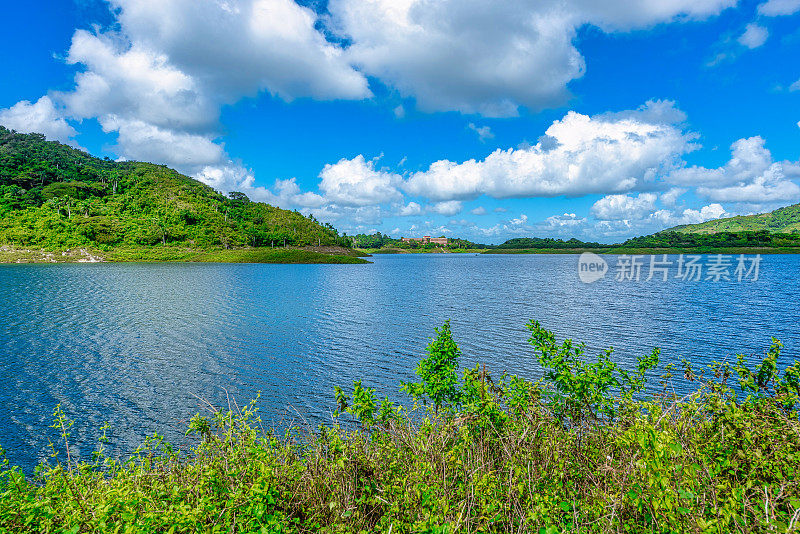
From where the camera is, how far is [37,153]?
647ft

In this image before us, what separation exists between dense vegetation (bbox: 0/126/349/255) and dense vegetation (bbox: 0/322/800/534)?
153032 millimetres

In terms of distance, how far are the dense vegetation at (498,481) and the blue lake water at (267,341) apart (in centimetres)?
753

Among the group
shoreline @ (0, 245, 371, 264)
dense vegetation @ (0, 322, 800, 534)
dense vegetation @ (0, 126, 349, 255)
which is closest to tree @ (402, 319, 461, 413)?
dense vegetation @ (0, 322, 800, 534)

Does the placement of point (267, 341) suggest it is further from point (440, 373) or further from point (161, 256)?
point (161, 256)

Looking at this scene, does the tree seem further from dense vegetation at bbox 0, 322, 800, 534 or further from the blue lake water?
the blue lake water

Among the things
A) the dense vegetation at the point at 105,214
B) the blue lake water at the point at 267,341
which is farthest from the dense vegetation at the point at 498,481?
the dense vegetation at the point at 105,214

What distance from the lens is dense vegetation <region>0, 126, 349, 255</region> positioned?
5300 inches

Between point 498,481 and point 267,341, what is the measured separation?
24.2m

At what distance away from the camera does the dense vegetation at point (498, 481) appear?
5402 mm

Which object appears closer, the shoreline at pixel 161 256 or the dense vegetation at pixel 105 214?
the shoreline at pixel 161 256

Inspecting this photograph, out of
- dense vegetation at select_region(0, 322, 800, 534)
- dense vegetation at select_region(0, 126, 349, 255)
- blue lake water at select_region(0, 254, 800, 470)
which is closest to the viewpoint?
dense vegetation at select_region(0, 322, 800, 534)

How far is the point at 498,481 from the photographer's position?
22.4 feet

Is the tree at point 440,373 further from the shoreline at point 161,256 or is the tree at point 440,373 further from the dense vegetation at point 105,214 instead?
the dense vegetation at point 105,214

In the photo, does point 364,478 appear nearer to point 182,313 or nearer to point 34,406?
point 34,406
